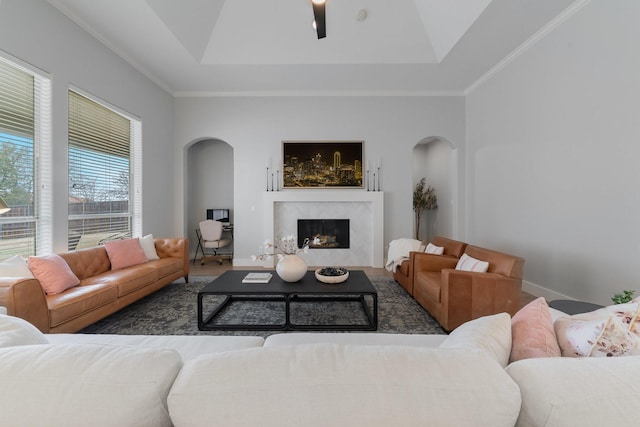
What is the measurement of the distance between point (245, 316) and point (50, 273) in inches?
71.5

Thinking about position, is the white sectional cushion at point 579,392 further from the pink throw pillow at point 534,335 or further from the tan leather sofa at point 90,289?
the tan leather sofa at point 90,289

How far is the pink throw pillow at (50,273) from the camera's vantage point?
2438mm

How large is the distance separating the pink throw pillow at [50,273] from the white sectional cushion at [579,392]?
11.2 ft

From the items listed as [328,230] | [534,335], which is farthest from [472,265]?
[328,230]

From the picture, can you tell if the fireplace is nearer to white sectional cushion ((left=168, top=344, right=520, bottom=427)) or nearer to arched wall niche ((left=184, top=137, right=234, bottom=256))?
arched wall niche ((left=184, top=137, right=234, bottom=256))

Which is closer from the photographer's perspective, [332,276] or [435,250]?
[332,276]

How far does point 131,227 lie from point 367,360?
193 inches

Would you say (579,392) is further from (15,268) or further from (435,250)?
(15,268)

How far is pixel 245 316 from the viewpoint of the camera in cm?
294

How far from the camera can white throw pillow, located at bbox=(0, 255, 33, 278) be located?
2215 mm

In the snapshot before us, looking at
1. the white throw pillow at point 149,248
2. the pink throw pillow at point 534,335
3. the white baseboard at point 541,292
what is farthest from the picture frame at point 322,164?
the pink throw pillow at point 534,335

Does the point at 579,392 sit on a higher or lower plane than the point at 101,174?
lower

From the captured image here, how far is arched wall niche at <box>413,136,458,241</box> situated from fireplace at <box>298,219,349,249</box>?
2.21 metres

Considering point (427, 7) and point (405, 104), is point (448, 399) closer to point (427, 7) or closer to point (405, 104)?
point (427, 7)
